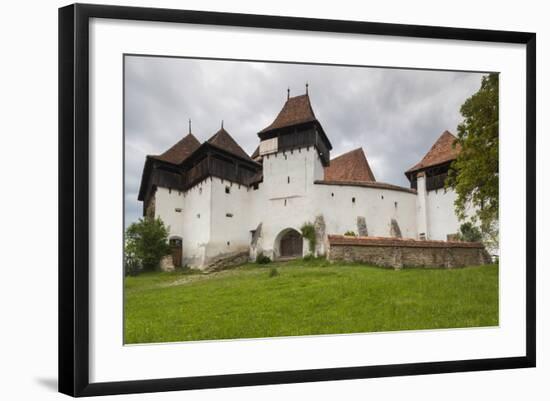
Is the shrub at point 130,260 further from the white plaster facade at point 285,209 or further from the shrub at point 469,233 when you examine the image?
the shrub at point 469,233

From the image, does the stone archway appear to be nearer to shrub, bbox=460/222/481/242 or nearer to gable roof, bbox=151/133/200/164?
gable roof, bbox=151/133/200/164

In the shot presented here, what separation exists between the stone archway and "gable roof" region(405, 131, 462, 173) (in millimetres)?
1543

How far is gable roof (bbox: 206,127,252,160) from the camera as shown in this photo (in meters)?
6.47

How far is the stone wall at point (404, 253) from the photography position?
6.91 meters

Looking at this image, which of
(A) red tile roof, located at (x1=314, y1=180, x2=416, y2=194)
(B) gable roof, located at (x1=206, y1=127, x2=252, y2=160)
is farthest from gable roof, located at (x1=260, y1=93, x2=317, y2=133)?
(A) red tile roof, located at (x1=314, y1=180, x2=416, y2=194)

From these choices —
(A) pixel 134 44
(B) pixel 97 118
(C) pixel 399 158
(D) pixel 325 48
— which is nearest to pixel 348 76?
(D) pixel 325 48

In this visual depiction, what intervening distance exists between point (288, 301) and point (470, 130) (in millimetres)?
2972

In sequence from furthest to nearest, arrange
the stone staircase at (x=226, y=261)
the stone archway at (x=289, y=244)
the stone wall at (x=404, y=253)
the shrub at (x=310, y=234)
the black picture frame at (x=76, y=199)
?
1. the stone wall at (x=404, y=253)
2. the shrub at (x=310, y=234)
3. the stone archway at (x=289, y=244)
4. the stone staircase at (x=226, y=261)
5. the black picture frame at (x=76, y=199)

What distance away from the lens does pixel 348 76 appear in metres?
6.75

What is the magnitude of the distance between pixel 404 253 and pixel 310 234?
113 centimetres

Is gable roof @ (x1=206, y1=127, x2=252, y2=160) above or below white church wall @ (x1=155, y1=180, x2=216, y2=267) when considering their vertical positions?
above

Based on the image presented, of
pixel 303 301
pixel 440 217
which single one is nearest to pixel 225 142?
pixel 303 301

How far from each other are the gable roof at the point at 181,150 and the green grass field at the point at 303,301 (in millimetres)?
1210

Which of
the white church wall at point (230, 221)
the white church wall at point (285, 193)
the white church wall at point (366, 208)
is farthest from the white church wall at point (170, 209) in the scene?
the white church wall at point (366, 208)
